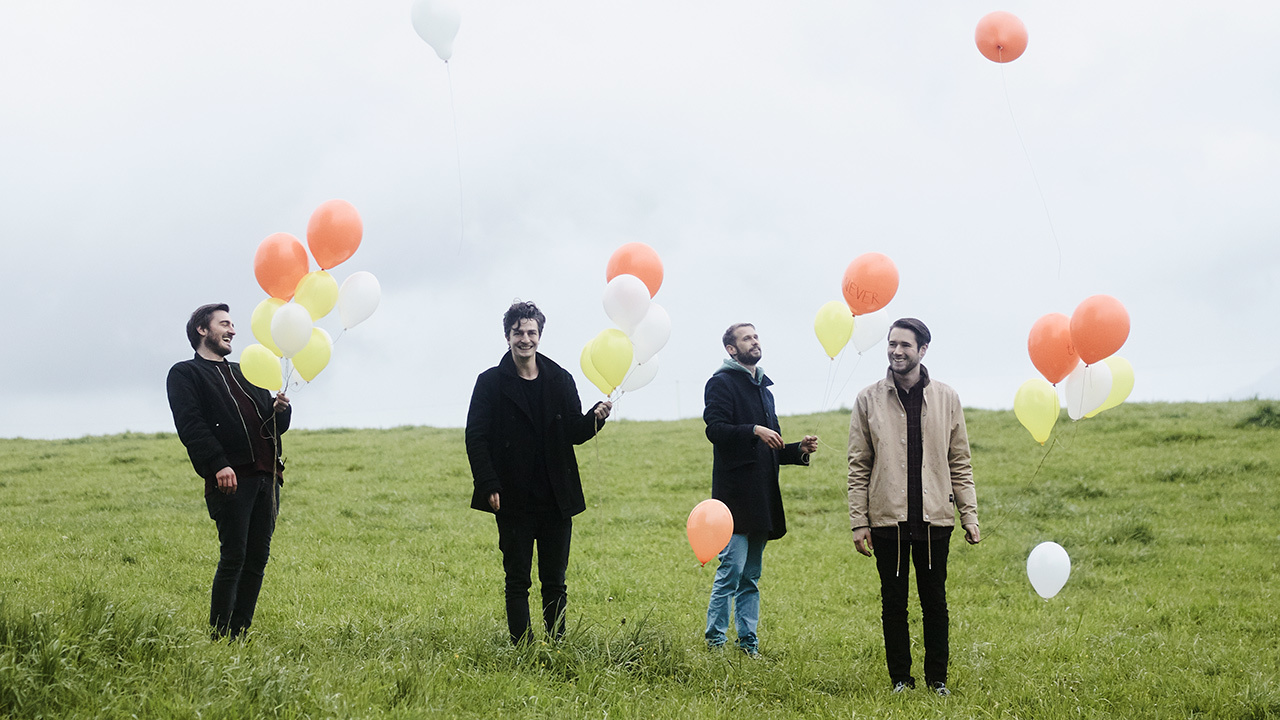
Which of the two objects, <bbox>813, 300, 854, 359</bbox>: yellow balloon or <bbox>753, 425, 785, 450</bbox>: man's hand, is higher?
<bbox>813, 300, 854, 359</bbox>: yellow balloon

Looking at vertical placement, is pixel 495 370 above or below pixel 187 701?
above

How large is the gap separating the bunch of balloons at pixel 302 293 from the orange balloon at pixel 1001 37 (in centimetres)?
460

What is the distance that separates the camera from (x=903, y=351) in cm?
501

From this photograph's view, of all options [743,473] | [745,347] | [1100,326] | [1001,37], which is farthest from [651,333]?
[1001,37]

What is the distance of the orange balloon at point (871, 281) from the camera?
600cm

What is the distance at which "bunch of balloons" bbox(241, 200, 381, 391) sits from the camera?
5520 mm

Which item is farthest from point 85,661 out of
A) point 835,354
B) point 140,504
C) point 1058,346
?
point 140,504

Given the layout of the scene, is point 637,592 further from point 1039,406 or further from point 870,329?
point 1039,406

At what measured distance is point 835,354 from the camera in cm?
639

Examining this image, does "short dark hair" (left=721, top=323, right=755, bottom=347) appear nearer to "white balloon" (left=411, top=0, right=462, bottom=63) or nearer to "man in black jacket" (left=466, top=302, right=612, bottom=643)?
"man in black jacket" (left=466, top=302, right=612, bottom=643)

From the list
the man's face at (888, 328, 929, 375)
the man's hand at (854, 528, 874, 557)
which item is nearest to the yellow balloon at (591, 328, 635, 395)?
the man's face at (888, 328, 929, 375)

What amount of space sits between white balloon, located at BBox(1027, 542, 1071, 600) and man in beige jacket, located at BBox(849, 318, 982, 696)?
119 centimetres

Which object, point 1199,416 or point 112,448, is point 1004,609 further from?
point 112,448

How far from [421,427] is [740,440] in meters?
15.8
